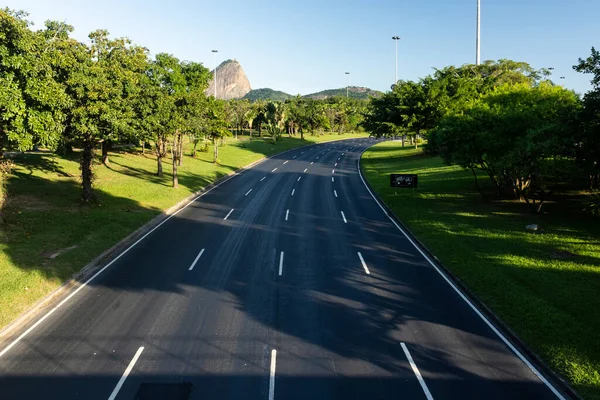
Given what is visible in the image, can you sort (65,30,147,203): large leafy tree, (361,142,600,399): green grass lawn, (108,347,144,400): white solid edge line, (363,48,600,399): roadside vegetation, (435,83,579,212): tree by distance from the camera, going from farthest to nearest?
(65,30,147,203): large leafy tree
(435,83,579,212): tree
(363,48,600,399): roadside vegetation
(361,142,600,399): green grass lawn
(108,347,144,400): white solid edge line

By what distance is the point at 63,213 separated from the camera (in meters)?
22.6

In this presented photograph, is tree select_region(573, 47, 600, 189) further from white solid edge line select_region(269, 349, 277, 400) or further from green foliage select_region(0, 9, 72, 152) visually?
green foliage select_region(0, 9, 72, 152)

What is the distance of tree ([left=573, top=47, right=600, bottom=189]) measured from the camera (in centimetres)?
1750

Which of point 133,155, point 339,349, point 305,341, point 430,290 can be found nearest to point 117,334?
point 305,341

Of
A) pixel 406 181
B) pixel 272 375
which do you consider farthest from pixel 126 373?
pixel 406 181

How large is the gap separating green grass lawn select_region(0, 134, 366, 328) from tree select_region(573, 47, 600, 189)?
22501 millimetres

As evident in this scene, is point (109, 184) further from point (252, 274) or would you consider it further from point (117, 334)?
point (117, 334)

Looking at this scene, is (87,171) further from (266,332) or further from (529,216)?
(529,216)

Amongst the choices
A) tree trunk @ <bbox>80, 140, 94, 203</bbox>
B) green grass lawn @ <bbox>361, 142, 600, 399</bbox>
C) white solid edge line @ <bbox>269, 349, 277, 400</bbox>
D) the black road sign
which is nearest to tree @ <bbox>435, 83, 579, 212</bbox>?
green grass lawn @ <bbox>361, 142, 600, 399</bbox>

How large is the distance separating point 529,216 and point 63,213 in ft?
88.0

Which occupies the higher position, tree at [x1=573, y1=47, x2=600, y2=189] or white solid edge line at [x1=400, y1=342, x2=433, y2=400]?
tree at [x1=573, y1=47, x2=600, y2=189]

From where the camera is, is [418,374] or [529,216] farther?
[529,216]

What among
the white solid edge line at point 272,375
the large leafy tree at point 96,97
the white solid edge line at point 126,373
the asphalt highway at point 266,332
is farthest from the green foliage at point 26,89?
the white solid edge line at point 272,375

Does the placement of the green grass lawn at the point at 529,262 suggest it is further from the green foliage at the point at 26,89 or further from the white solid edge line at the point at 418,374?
the green foliage at the point at 26,89
